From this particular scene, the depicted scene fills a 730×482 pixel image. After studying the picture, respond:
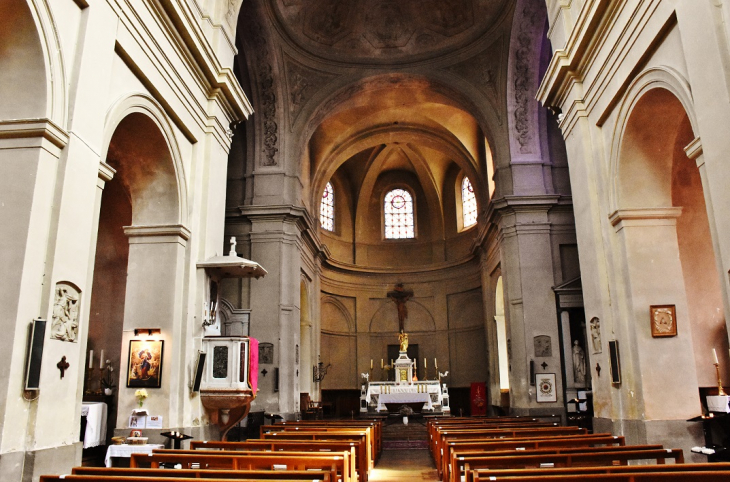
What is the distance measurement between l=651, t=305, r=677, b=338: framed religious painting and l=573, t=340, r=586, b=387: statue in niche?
719 cm

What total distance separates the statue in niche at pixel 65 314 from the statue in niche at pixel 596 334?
7.39m

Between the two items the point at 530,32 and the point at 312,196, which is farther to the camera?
the point at 312,196

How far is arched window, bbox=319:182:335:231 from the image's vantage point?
1007 inches

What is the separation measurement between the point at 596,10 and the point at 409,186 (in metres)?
19.1

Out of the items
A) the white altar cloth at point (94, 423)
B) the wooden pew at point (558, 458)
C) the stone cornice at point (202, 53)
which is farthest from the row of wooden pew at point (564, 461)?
the stone cornice at point (202, 53)

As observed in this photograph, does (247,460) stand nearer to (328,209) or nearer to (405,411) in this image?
(405,411)

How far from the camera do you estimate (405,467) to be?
34.2 feet

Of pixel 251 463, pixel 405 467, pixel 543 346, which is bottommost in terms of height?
pixel 405 467

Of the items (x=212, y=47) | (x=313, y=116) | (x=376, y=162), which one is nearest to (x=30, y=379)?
(x=212, y=47)

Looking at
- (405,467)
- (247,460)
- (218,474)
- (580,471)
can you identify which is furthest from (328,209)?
(580,471)

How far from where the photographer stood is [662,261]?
8648mm

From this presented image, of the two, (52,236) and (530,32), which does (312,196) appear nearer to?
(530,32)

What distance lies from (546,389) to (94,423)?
36.4ft

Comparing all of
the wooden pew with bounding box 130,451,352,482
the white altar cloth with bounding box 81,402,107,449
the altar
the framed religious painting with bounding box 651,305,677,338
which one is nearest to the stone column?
the white altar cloth with bounding box 81,402,107,449
